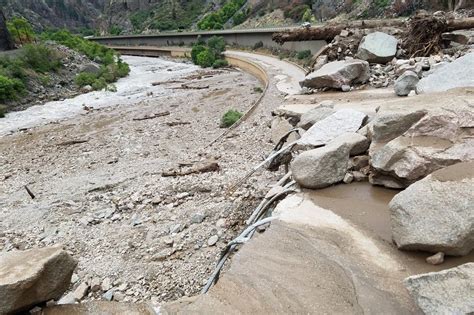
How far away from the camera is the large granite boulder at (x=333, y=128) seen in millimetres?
5617

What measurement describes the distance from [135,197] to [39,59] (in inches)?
807

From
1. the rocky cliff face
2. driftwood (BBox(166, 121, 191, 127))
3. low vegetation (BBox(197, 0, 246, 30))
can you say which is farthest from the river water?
the rocky cliff face

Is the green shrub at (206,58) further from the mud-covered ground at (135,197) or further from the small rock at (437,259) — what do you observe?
the small rock at (437,259)

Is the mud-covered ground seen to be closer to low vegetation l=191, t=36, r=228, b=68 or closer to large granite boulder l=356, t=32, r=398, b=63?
large granite boulder l=356, t=32, r=398, b=63

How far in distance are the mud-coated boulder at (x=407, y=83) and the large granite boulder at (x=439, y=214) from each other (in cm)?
455

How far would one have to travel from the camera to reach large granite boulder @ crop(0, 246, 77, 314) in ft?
10.9

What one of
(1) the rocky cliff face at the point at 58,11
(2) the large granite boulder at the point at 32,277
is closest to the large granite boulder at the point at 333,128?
(2) the large granite boulder at the point at 32,277

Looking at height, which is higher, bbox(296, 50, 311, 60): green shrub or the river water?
bbox(296, 50, 311, 60): green shrub

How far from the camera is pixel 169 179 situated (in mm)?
7980

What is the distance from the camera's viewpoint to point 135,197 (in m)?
7.36

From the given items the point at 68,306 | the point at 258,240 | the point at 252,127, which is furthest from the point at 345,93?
the point at 68,306

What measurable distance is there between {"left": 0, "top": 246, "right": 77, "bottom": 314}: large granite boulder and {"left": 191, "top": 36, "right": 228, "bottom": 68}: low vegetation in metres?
26.4

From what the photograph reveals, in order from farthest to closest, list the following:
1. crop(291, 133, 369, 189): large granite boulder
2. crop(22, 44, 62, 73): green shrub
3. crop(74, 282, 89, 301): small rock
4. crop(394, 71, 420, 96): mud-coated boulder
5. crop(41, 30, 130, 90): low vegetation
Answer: crop(41, 30, 130, 90): low vegetation
crop(22, 44, 62, 73): green shrub
crop(394, 71, 420, 96): mud-coated boulder
crop(74, 282, 89, 301): small rock
crop(291, 133, 369, 189): large granite boulder

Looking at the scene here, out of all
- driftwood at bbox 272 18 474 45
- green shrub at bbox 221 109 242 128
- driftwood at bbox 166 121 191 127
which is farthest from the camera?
driftwood at bbox 272 18 474 45
